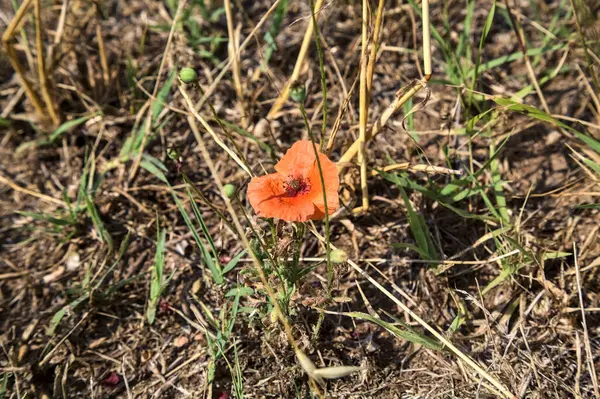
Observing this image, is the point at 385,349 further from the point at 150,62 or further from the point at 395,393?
the point at 150,62

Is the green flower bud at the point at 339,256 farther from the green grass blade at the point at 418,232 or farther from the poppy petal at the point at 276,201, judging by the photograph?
the green grass blade at the point at 418,232

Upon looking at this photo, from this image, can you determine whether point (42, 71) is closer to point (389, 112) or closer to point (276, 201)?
point (276, 201)

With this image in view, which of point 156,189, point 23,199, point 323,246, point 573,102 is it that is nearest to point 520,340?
point 323,246

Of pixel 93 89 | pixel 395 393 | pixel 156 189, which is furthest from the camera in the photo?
pixel 93 89

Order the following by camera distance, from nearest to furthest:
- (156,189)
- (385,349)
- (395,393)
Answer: (395,393) < (385,349) < (156,189)

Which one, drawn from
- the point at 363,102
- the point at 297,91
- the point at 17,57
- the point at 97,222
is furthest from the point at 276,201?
the point at 17,57

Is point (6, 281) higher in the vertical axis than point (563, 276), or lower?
lower
